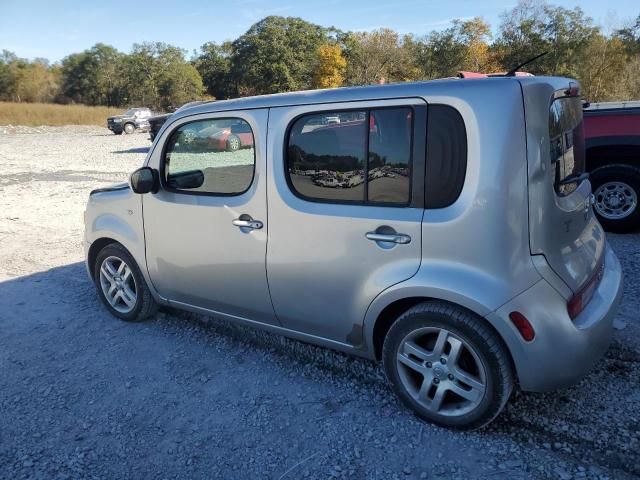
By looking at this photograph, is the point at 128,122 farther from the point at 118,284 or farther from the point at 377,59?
the point at 377,59

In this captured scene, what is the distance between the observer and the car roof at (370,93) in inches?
93.7

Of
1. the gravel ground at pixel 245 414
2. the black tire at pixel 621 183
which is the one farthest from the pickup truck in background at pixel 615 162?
the gravel ground at pixel 245 414

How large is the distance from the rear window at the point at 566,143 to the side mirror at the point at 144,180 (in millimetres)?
2654

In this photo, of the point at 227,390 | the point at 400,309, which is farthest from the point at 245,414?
the point at 400,309

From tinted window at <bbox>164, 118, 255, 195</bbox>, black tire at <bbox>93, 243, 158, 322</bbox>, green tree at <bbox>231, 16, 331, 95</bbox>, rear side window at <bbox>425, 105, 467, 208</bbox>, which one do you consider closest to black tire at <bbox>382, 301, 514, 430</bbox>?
rear side window at <bbox>425, 105, 467, 208</bbox>

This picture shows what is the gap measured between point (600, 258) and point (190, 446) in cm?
258

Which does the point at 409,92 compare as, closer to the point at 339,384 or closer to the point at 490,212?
the point at 490,212

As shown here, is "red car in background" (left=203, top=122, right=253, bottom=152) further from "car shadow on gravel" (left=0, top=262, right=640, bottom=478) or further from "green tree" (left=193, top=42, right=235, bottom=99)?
"green tree" (left=193, top=42, right=235, bottom=99)

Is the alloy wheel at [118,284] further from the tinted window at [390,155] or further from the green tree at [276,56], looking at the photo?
the green tree at [276,56]

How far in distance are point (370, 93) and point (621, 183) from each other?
467 centimetres

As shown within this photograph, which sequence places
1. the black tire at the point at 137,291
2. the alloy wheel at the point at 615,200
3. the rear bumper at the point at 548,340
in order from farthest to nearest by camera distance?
the alloy wheel at the point at 615,200, the black tire at the point at 137,291, the rear bumper at the point at 548,340

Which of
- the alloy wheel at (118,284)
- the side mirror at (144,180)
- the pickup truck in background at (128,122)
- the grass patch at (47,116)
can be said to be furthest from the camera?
the grass patch at (47,116)

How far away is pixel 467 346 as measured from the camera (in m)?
2.49

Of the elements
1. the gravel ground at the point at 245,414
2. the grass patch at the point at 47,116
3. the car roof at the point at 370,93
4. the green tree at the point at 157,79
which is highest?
the green tree at the point at 157,79
